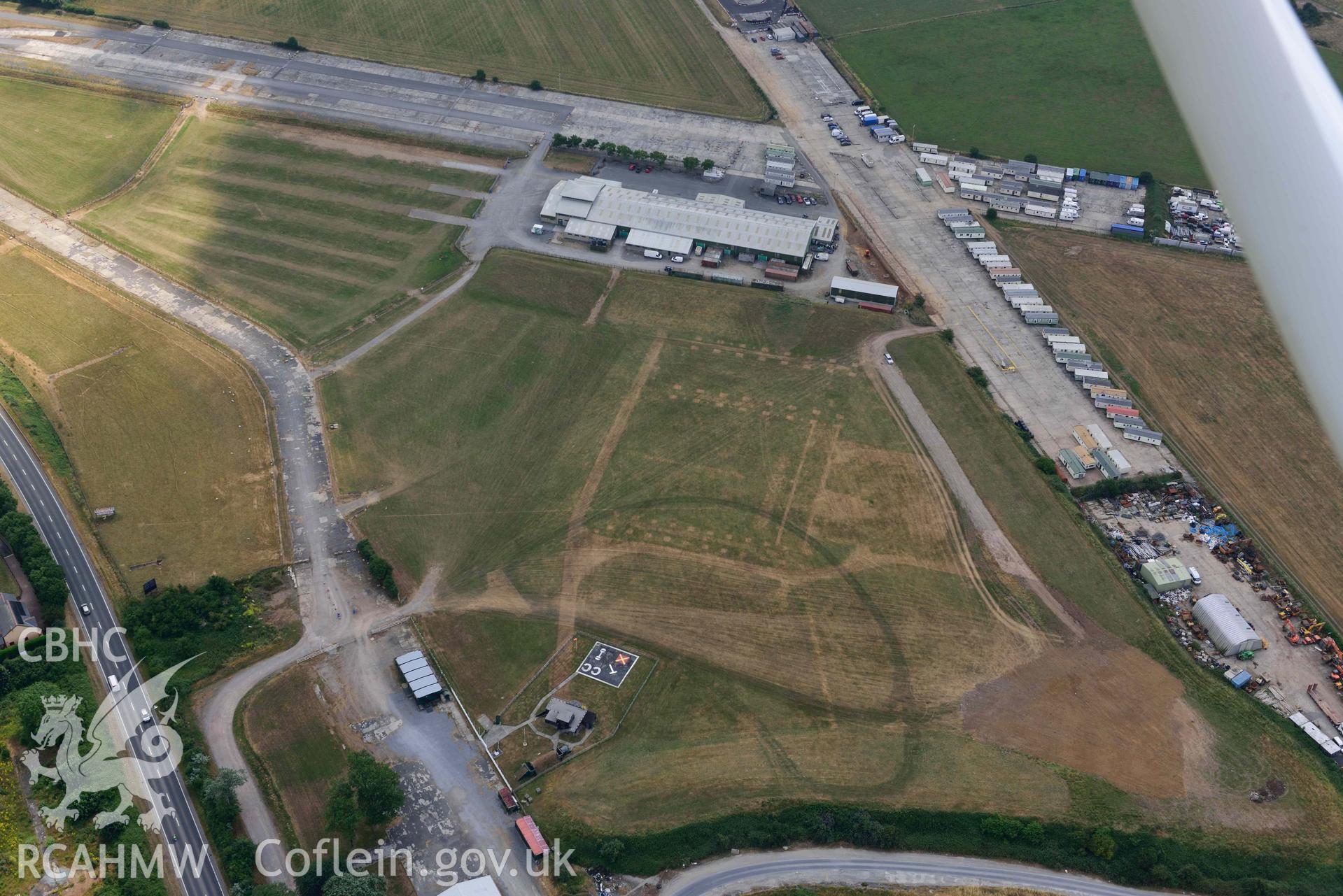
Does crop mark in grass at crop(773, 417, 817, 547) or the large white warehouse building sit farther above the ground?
the large white warehouse building

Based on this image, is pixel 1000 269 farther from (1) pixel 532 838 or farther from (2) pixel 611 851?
(1) pixel 532 838

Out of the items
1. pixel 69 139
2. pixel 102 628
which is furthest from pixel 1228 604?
pixel 69 139

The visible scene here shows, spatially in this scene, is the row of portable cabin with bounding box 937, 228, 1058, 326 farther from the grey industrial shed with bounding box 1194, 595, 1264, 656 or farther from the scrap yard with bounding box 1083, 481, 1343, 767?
the grey industrial shed with bounding box 1194, 595, 1264, 656

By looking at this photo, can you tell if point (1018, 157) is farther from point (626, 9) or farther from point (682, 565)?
point (682, 565)

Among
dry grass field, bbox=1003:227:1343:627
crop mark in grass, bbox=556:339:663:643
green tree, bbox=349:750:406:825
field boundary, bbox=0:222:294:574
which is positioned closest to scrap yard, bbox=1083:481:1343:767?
dry grass field, bbox=1003:227:1343:627

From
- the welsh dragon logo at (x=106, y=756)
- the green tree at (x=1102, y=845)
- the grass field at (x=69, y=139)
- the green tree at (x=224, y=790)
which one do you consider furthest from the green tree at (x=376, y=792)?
the grass field at (x=69, y=139)

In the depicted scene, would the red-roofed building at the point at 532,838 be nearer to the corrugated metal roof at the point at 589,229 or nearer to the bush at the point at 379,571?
the bush at the point at 379,571

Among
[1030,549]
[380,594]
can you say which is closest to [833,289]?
[1030,549]
